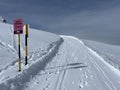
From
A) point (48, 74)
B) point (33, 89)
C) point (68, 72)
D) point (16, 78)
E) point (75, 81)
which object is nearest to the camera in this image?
point (33, 89)

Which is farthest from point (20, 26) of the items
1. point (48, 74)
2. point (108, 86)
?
point (108, 86)

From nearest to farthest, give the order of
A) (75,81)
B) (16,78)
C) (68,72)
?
1. (16,78)
2. (75,81)
3. (68,72)

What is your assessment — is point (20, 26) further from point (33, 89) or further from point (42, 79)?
point (33, 89)

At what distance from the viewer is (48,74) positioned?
11.6 meters

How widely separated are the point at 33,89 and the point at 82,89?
1748 mm

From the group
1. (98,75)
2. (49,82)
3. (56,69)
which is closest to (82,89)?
(49,82)

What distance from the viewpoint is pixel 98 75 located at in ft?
Answer: 40.0

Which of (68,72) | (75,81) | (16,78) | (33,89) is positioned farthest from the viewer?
(68,72)

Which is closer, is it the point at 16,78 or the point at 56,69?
the point at 16,78

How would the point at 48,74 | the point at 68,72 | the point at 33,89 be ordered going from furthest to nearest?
1. the point at 68,72
2. the point at 48,74
3. the point at 33,89

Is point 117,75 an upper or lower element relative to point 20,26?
lower

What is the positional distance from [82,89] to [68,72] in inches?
130

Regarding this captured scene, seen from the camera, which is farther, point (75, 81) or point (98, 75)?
point (98, 75)

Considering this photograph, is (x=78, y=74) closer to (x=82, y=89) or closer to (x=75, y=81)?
(x=75, y=81)
